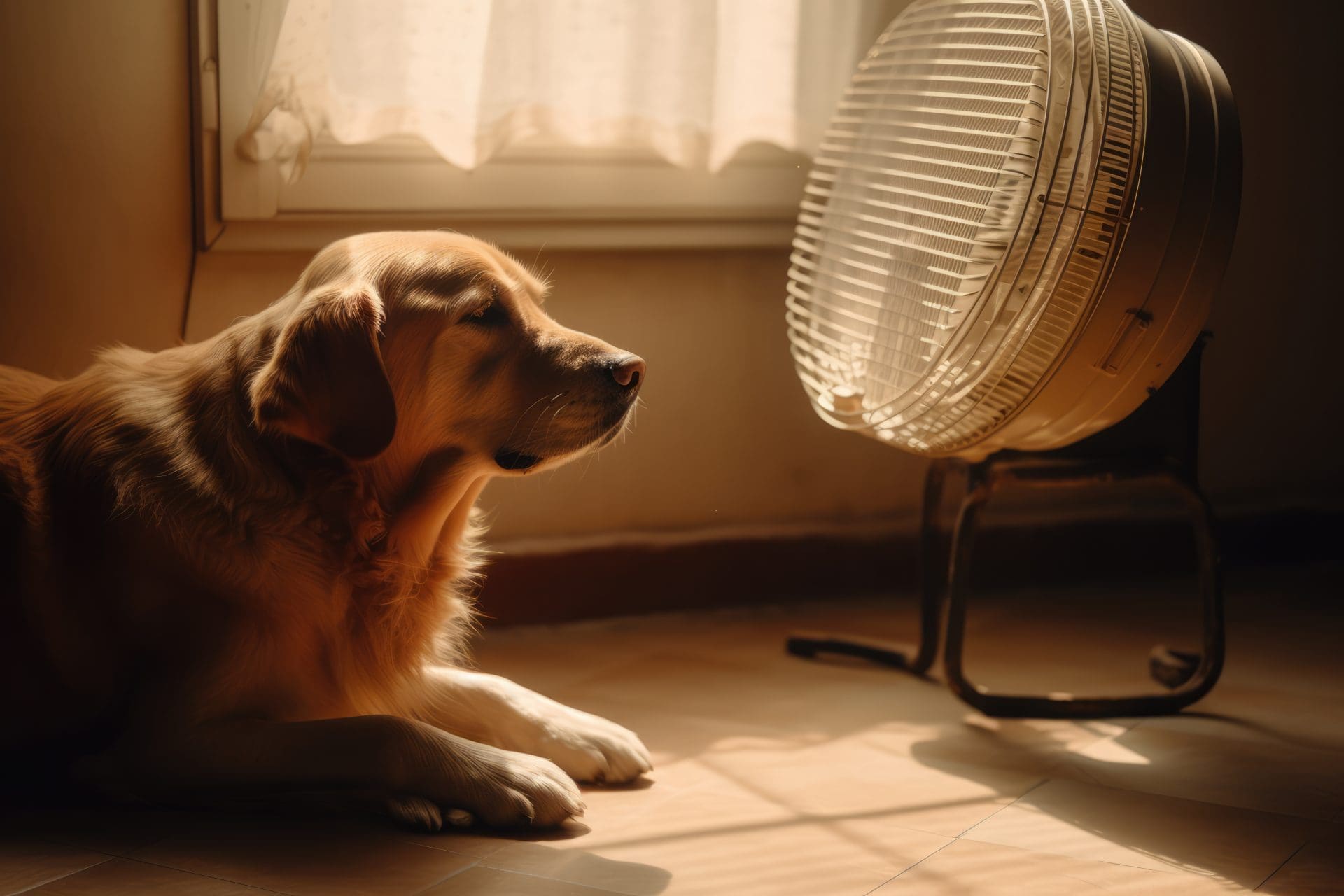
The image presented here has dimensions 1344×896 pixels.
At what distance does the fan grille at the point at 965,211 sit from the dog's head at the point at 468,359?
43 centimetres

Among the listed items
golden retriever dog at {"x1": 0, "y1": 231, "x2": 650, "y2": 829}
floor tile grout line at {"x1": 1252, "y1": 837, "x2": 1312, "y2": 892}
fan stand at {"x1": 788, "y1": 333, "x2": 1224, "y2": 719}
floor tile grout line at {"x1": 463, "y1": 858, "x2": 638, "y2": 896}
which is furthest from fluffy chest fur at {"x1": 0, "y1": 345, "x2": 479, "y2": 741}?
floor tile grout line at {"x1": 1252, "y1": 837, "x2": 1312, "y2": 892}

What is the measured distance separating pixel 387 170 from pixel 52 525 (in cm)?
99

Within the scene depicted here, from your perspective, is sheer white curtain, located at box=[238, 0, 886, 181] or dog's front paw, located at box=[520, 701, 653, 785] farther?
sheer white curtain, located at box=[238, 0, 886, 181]

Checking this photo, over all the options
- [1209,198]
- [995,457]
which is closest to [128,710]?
[995,457]

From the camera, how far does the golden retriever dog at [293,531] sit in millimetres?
1549

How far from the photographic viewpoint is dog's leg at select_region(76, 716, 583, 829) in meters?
1.53

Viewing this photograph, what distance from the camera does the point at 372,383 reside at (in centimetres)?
157

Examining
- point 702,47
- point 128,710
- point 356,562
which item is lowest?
point 128,710

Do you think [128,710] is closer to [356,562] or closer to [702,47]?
[356,562]

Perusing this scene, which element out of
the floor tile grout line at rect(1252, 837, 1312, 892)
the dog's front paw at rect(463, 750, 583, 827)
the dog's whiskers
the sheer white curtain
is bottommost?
the floor tile grout line at rect(1252, 837, 1312, 892)

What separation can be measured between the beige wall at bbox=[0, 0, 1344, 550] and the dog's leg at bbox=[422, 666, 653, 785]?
2.51 feet

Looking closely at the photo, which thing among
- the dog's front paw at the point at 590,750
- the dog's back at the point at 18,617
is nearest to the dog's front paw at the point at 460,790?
the dog's front paw at the point at 590,750

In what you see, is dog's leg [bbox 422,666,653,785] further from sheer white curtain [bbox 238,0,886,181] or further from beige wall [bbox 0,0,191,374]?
sheer white curtain [bbox 238,0,886,181]

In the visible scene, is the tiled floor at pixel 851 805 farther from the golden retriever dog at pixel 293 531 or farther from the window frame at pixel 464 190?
the window frame at pixel 464 190
